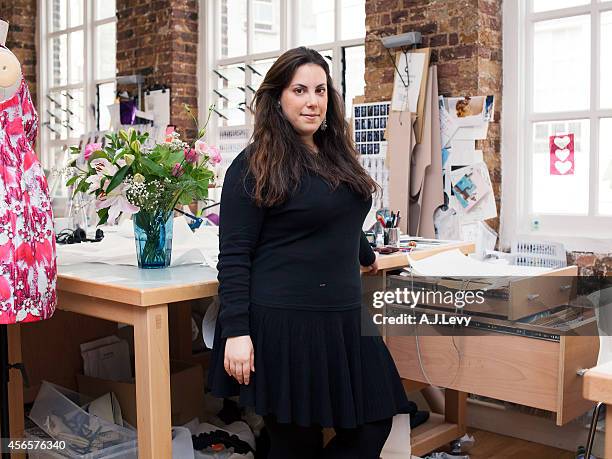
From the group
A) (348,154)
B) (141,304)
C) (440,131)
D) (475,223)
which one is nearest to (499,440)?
(475,223)

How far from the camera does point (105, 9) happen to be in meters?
5.86

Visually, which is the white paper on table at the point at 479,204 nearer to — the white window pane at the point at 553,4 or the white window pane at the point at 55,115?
the white window pane at the point at 553,4

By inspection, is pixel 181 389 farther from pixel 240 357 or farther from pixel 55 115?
pixel 55 115

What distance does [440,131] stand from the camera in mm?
3596

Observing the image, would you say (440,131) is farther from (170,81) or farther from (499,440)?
(170,81)

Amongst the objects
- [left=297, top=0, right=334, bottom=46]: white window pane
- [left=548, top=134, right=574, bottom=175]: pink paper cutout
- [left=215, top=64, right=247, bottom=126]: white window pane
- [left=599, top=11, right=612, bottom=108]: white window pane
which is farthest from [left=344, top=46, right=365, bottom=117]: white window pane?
[left=599, top=11, right=612, bottom=108]: white window pane

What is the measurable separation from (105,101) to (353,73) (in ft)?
7.88

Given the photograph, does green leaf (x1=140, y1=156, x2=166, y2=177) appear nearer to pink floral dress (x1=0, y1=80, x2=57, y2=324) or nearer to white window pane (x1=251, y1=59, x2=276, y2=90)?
pink floral dress (x1=0, y1=80, x2=57, y2=324)

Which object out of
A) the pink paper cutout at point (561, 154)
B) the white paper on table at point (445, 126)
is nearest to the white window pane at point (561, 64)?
the pink paper cutout at point (561, 154)

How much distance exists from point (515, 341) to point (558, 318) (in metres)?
0.15

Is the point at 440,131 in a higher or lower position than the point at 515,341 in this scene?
higher

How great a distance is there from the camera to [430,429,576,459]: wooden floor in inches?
122

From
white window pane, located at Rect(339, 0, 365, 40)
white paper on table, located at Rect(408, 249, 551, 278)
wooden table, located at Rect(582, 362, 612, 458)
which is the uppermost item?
white window pane, located at Rect(339, 0, 365, 40)

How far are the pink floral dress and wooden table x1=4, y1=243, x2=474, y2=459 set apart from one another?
0.39ft
